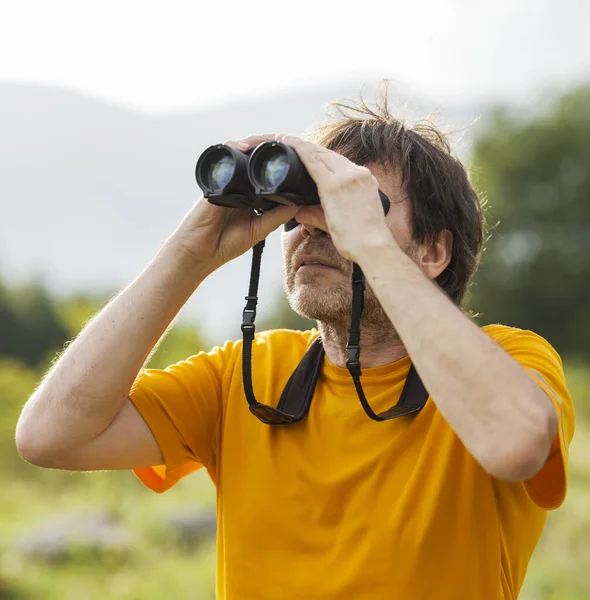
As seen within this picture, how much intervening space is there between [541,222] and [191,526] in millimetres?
12752

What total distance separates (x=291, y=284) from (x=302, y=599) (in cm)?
72

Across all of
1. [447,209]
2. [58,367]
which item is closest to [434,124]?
[447,209]

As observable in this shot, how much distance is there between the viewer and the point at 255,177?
1.78 meters

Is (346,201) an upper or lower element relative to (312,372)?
upper

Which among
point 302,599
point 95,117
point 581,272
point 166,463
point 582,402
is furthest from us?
point 95,117

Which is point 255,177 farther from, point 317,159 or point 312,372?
point 312,372

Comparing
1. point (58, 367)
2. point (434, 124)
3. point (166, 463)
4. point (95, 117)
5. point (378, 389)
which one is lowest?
point (95, 117)

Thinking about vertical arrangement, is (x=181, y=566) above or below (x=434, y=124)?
below

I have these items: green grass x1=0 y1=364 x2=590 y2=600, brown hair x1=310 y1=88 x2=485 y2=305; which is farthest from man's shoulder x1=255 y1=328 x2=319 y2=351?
green grass x1=0 y1=364 x2=590 y2=600

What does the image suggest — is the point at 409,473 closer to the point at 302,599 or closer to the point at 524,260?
the point at 302,599

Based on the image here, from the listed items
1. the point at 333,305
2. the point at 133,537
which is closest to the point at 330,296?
the point at 333,305

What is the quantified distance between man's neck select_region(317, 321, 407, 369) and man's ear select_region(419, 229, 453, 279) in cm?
29

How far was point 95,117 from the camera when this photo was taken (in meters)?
24.2

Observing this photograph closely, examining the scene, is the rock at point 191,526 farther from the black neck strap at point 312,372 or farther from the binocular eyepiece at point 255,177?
the binocular eyepiece at point 255,177
